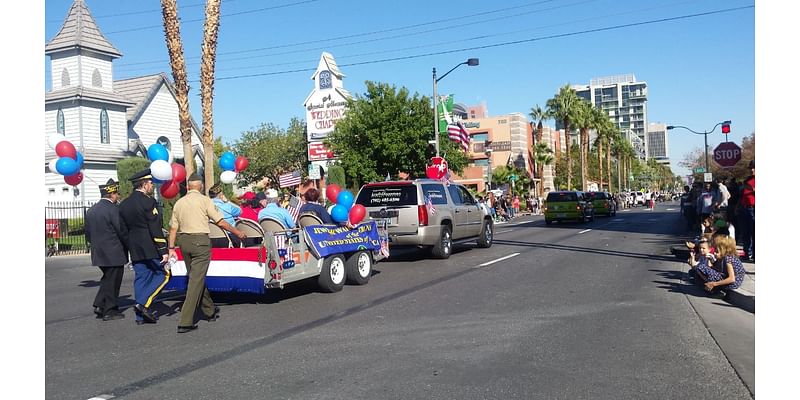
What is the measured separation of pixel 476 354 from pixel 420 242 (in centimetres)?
825

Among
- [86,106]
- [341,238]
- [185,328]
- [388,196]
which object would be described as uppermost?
[86,106]

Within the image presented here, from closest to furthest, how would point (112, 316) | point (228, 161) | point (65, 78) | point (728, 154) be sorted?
point (112, 316) → point (228, 161) → point (728, 154) → point (65, 78)

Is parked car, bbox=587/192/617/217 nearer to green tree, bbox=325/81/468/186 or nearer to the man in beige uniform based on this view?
green tree, bbox=325/81/468/186

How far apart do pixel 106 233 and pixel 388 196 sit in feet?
23.5

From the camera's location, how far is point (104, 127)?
110 ft

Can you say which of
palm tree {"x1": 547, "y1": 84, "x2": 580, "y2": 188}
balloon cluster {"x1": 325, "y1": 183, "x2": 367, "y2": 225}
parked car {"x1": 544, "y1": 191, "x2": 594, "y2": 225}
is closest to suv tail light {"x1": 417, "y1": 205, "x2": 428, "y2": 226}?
balloon cluster {"x1": 325, "y1": 183, "x2": 367, "y2": 225}

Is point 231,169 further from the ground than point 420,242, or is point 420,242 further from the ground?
point 231,169

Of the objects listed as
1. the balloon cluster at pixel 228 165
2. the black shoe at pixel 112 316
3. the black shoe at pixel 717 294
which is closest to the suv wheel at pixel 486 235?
the balloon cluster at pixel 228 165

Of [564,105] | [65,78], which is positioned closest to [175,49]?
[65,78]

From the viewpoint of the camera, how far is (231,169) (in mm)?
12320

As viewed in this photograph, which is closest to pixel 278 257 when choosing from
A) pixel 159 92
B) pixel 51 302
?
pixel 51 302

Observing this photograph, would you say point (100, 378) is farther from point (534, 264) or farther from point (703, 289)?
point (534, 264)

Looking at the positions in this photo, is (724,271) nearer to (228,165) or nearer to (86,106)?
(228,165)

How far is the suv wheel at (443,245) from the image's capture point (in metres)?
15.0
